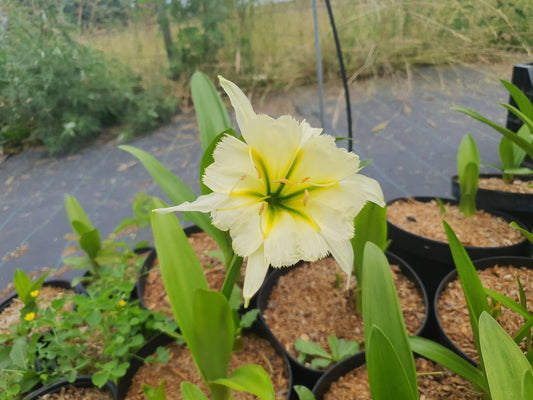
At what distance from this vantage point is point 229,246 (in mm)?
1018

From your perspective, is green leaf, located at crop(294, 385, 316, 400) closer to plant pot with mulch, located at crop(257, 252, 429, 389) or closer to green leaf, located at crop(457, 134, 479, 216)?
plant pot with mulch, located at crop(257, 252, 429, 389)

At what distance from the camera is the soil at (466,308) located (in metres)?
0.99

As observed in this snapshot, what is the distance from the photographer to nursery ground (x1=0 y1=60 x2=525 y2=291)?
206 cm

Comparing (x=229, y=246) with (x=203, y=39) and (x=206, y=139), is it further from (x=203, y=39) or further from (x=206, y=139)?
(x=203, y=39)

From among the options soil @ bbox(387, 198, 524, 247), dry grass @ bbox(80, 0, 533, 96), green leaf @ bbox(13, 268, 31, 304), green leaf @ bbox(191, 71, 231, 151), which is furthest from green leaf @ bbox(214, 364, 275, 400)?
dry grass @ bbox(80, 0, 533, 96)

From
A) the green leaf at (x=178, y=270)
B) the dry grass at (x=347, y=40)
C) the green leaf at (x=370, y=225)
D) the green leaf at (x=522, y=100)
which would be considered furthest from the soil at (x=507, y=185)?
the dry grass at (x=347, y=40)

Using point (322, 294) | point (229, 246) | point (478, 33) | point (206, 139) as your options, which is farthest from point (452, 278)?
point (478, 33)

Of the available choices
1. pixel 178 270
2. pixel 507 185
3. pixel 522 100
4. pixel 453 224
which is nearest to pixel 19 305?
pixel 178 270

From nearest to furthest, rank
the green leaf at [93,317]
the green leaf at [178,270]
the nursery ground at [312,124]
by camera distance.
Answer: the green leaf at [178,270] < the green leaf at [93,317] < the nursery ground at [312,124]

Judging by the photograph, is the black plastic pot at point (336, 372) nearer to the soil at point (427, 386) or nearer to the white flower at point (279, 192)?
the soil at point (427, 386)

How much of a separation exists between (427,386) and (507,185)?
1.03m

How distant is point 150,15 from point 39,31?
1040 millimetres

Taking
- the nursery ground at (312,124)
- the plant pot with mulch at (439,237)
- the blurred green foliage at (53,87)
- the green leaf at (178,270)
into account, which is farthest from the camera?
the blurred green foliage at (53,87)

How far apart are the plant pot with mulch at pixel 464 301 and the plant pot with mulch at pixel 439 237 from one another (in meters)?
0.07
